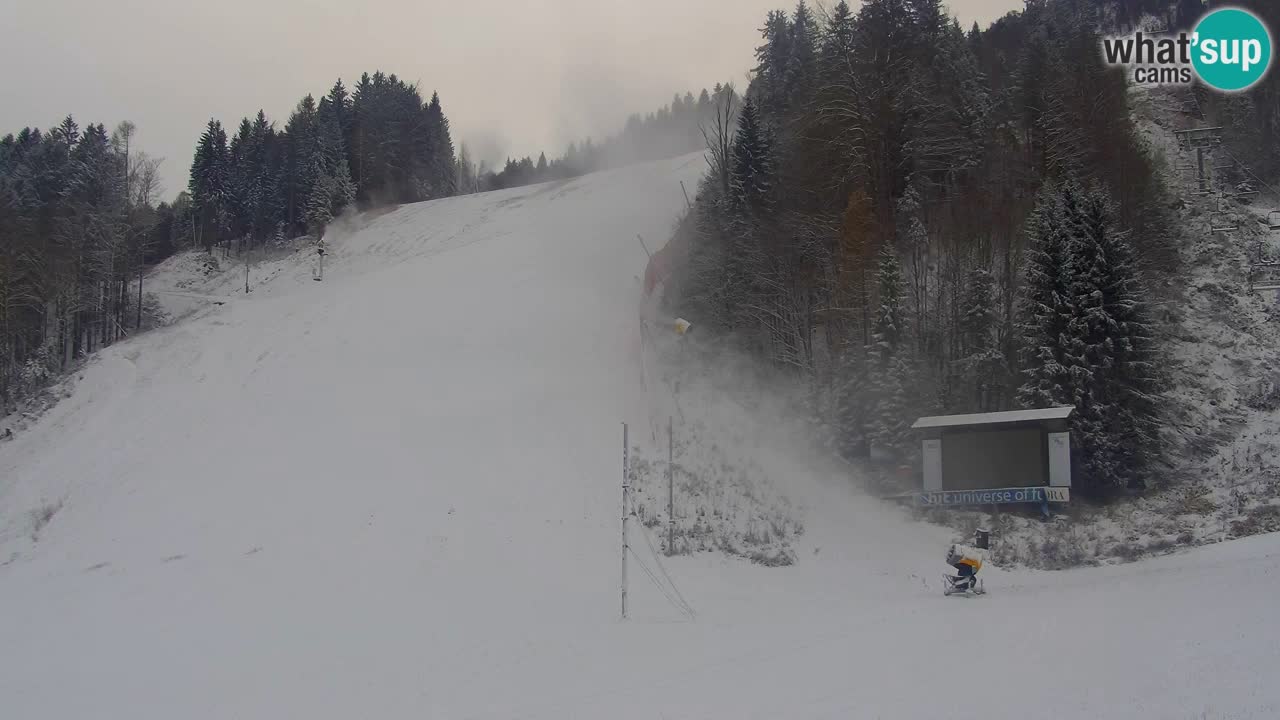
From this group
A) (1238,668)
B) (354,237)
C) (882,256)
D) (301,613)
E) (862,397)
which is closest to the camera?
(1238,668)

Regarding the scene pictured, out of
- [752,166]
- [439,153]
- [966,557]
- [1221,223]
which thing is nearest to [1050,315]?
[966,557]

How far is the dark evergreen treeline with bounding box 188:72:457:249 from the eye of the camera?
78.5 meters

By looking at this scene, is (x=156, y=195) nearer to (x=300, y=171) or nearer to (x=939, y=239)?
(x=300, y=171)

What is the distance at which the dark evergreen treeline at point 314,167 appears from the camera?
258 ft

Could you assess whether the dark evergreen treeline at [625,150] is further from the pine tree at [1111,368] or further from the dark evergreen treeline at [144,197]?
the pine tree at [1111,368]

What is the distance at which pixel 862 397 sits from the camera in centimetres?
3095

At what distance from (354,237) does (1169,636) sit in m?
71.0

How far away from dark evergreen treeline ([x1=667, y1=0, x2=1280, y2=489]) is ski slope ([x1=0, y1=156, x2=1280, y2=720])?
538cm

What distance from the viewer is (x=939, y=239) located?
117ft

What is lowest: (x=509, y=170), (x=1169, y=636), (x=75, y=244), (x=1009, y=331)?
(x=1169, y=636)

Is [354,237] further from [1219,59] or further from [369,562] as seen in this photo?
[1219,59]

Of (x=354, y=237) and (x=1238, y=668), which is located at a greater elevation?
(x=354, y=237)

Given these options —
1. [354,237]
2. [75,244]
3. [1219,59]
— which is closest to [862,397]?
[1219,59]

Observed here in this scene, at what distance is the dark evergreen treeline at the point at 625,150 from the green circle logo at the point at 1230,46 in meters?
53.1
